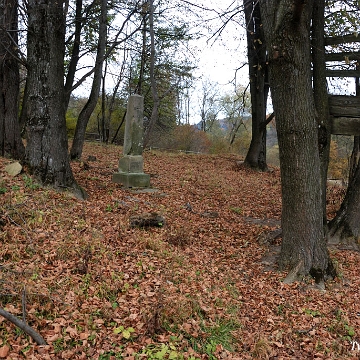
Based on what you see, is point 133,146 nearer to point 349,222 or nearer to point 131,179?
point 131,179

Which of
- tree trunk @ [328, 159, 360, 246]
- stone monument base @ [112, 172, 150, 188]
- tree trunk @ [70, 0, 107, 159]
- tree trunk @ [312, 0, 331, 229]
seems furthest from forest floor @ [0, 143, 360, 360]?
tree trunk @ [70, 0, 107, 159]

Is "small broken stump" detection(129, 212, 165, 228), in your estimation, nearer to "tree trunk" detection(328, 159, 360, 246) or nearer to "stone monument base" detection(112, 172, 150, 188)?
"stone monument base" detection(112, 172, 150, 188)

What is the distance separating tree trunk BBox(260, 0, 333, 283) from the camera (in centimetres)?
454

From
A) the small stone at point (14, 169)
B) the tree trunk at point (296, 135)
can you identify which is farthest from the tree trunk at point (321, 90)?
the small stone at point (14, 169)

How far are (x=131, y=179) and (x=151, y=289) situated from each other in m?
5.58

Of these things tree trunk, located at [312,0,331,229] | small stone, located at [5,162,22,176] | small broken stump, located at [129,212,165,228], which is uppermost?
tree trunk, located at [312,0,331,229]

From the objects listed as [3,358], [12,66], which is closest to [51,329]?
[3,358]

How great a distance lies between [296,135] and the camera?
4.79 meters

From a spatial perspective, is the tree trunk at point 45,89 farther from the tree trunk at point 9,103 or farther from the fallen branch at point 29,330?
the fallen branch at point 29,330

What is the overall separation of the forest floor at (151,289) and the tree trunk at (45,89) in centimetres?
45

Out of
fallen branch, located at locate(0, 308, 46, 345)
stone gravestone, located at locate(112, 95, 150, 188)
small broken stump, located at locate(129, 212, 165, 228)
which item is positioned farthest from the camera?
stone gravestone, located at locate(112, 95, 150, 188)

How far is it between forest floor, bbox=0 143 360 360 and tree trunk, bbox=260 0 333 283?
0.44 metres

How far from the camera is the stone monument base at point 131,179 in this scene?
9.41m

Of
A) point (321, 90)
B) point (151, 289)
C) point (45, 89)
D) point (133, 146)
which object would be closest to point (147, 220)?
point (151, 289)
